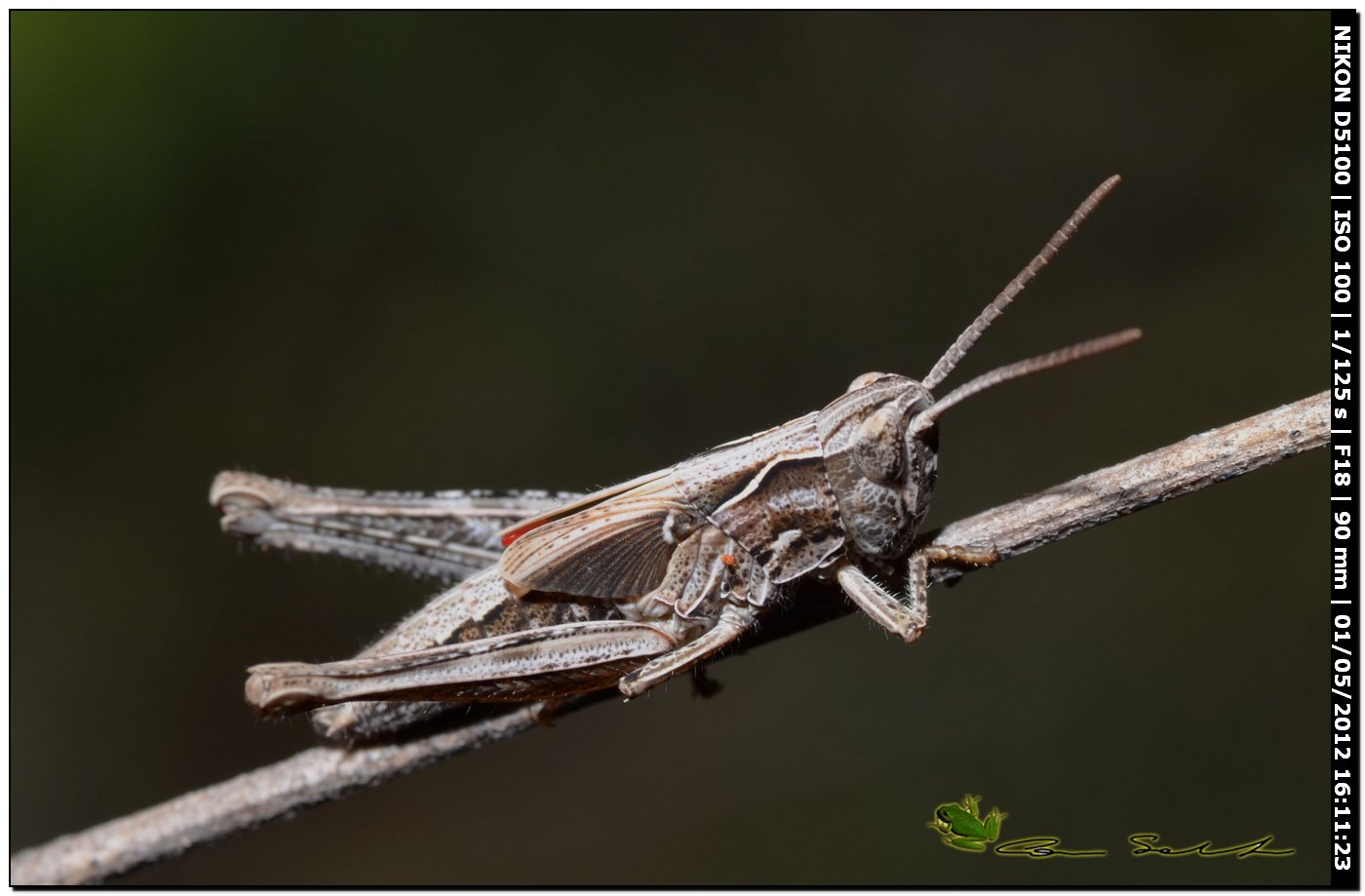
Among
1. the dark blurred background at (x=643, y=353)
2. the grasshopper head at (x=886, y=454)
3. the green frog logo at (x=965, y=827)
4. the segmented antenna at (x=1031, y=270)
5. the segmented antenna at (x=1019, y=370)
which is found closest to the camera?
the segmented antenna at (x=1019, y=370)

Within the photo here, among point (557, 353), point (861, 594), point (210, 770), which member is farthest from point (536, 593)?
point (210, 770)

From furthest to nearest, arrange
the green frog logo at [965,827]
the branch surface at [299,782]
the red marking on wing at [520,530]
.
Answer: the green frog logo at [965,827]
the red marking on wing at [520,530]
the branch surface at [299,782]

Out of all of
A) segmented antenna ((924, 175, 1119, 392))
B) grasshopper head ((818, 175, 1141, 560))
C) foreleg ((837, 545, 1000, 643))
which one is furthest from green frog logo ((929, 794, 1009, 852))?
segmented antenna ((924, 175, 1119, 392))

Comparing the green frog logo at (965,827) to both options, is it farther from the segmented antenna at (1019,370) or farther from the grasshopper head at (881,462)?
the segmented antenna at (1019,370)

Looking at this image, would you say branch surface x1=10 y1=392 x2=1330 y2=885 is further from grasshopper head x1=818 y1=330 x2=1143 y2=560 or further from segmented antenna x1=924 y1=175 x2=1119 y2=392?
segmented antenna x1=924 y1=175 x2=1119 y2=392

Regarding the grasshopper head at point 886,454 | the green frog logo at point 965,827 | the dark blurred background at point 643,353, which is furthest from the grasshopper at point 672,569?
the dark blurred background at point 643,353

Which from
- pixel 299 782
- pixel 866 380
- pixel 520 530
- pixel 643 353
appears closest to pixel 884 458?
pixel 866 380
